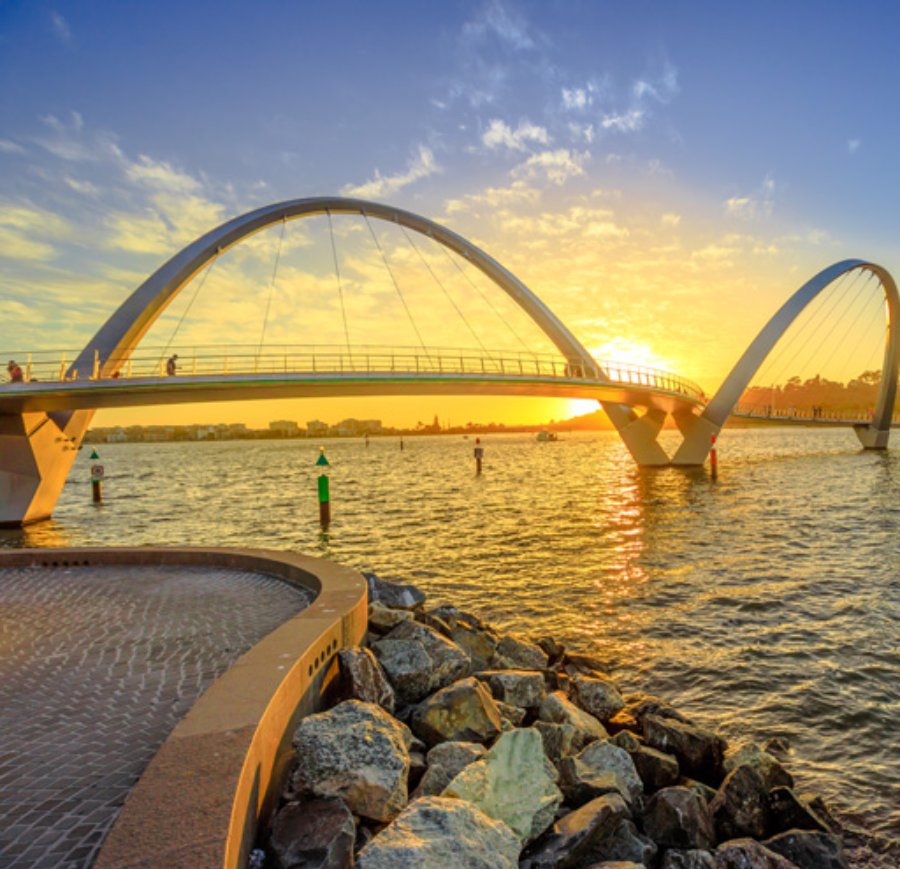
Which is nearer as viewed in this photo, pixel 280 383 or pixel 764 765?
pixel 764 765

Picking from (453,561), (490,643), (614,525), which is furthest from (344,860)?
(614,525)

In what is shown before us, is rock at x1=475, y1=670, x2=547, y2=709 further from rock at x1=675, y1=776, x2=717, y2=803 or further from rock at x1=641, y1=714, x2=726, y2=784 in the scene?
rock at x1=675, y1=776, x2=717, y2=803

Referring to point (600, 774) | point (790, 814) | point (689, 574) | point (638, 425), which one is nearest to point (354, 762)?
point (600, 774)

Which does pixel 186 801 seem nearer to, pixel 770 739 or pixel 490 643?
pixel 490 643

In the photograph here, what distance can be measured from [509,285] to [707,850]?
44571mm

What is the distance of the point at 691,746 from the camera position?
576 cm

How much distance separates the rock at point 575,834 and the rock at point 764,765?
1.61 meters

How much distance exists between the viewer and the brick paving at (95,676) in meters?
3.36

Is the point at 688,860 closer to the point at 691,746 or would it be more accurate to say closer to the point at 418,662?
the point at 691,746

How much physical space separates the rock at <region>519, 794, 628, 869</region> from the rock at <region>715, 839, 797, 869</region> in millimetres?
655

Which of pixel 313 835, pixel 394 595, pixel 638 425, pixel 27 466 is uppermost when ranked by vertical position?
pixel 638 425

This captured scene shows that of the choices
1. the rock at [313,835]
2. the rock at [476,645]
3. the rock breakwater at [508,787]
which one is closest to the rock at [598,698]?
the rock breakwater at [508,787]

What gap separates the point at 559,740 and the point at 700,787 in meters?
1.23

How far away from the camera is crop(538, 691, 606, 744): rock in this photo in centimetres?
588
